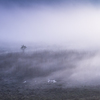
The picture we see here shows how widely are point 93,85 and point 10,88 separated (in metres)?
25.0

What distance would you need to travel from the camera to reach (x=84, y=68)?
9444 cm

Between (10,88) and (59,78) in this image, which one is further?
(59,78)

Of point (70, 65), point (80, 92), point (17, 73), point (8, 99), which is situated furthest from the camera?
point (70, 65)

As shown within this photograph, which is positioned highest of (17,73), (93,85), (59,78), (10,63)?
(10,63)

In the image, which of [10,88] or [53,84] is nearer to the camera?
[10,88]

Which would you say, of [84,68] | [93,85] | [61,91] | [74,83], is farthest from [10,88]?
[84,68]

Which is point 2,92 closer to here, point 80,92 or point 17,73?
point 80,92

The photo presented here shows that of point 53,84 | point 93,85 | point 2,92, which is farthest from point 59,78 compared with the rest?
point 2,92

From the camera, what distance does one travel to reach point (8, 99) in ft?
167

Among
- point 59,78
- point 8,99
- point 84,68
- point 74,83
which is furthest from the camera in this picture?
point 84,68

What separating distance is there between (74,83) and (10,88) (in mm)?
20150

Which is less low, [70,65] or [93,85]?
[70,65]

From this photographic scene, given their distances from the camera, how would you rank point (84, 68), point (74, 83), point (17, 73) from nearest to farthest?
point (74, 83), point (17, 73), point (84, 68)

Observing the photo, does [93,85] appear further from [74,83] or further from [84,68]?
[84,68]
